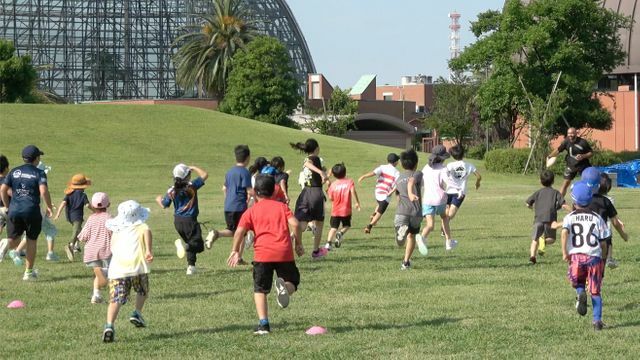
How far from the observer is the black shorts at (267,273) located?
10102mm

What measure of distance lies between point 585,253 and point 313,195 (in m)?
7.03

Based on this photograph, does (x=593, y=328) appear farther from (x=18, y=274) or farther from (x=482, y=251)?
(x=18, y=274)

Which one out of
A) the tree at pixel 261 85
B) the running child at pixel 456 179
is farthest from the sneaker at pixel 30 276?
the tree at pixel 261 85

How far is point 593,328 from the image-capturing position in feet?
33.5

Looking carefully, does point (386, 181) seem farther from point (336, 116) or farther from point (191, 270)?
point (336, 116)

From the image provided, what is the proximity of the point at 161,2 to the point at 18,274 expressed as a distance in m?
104

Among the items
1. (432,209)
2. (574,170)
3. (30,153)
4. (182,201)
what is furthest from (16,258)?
(574,170)

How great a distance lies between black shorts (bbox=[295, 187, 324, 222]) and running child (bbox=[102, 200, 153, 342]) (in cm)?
616

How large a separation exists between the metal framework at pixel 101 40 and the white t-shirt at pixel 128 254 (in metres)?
105

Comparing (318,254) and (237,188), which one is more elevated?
(237,188)

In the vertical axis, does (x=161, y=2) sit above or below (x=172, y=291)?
above

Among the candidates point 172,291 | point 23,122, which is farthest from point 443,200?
point 23,122

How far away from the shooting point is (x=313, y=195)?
16750mm

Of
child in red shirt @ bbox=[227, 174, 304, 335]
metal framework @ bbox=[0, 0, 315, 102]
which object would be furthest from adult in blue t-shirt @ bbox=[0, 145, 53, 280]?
metal framework @ bbox=[0, 0, 315, 102]
